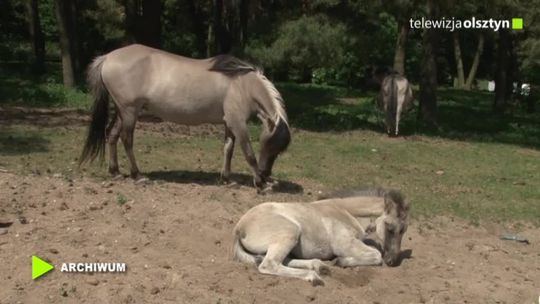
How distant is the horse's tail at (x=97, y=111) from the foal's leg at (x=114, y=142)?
0.13 m

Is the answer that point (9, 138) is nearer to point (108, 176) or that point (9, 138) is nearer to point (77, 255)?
point (108, 176)

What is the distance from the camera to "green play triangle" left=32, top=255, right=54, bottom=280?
5730 mm

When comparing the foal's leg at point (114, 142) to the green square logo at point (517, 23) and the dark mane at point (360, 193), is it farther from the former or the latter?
the green square logo at point (517, 23)

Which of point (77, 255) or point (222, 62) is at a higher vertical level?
point (222, 62)

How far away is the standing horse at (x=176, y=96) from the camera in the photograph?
9.28 meters

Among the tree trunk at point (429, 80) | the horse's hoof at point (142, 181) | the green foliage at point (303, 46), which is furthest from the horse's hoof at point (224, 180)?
the tree trunk at point (429, 80)

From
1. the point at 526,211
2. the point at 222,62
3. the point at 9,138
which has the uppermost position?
the point at 222,62

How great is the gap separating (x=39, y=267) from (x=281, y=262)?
7.16ft

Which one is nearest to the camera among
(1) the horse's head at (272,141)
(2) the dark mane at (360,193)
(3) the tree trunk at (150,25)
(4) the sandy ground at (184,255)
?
(4) the sandy ground at (184,255)

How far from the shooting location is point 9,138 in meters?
12.2

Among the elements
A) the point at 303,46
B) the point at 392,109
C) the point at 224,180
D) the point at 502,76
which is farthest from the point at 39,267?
the point at 502,76

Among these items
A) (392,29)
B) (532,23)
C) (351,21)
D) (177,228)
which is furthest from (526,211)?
(392,29)

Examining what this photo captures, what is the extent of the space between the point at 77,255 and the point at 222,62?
443 centimetres

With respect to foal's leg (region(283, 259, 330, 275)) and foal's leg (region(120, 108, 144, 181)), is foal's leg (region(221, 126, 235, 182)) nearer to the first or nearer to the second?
foal's leg (region(120, 108, 144, 181))
